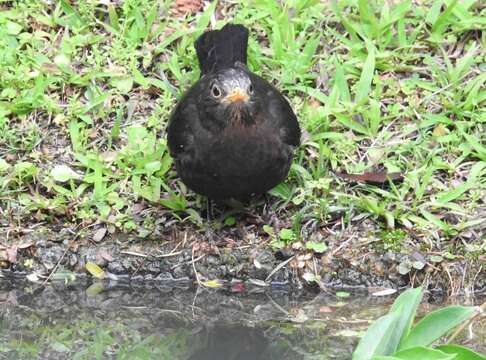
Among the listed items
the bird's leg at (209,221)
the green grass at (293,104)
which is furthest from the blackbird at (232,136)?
the green grass at (293,104)

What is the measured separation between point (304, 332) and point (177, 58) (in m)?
2.70

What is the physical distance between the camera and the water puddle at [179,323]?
532cm

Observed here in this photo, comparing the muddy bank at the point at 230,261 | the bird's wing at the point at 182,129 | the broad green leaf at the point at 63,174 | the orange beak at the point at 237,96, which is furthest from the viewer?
the broad green leaf at the point at 63,174

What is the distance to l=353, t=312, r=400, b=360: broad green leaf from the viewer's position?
348 centimetres

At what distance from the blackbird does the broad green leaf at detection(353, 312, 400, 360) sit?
8.23ft

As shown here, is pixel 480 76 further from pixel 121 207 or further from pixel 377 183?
pixel 121 207

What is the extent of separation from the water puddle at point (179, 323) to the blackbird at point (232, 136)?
2.35 feet

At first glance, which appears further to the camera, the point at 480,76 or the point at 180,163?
the point at 480,76

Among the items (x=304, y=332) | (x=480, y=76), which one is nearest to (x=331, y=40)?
(x=480, y=76)

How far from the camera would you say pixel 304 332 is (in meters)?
5.51

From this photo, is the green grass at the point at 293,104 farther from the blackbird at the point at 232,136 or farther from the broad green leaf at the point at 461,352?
the broad green leaf at the point at 461,352

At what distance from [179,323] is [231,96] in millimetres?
1399

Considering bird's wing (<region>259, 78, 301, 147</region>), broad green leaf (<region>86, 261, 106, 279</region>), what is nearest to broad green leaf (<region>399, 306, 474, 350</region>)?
bird's wing (<region>259, 78, 301, 147</region>)

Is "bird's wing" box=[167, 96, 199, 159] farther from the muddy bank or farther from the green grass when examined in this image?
the muddy bank
